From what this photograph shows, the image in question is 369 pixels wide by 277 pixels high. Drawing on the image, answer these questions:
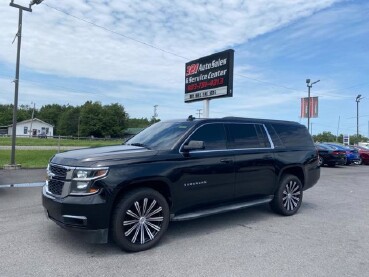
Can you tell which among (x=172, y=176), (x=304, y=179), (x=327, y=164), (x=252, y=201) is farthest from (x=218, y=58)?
(x=172, y=176)

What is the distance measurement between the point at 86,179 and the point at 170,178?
4.10 feet

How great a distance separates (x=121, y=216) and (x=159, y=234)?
2.33 ft

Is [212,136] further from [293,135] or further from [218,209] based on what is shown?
[293,135]

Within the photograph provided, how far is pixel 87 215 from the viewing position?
444 centimetres

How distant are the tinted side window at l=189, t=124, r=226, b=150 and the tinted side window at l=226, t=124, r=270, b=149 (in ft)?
0.55

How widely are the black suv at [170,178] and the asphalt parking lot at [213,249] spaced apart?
0.37 metres

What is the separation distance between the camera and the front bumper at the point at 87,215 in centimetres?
445

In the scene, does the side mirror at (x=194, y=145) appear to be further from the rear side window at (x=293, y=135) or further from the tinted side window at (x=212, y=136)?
the rear side window at (x=293, y=135)

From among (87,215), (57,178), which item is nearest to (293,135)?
(87,215)

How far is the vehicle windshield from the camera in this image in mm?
5551

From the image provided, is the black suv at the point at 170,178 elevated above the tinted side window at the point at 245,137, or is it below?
below

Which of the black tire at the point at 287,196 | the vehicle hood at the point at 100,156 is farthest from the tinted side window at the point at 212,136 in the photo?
the black tire at the point at 287,196

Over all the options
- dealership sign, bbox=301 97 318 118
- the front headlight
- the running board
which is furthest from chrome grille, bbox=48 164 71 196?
dealership sign, bbox=301 97 318 118

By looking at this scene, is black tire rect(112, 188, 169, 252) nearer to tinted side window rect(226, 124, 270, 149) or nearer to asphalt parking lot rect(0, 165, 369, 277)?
asphalt parking lot rect(0, 165, 369, 277)
